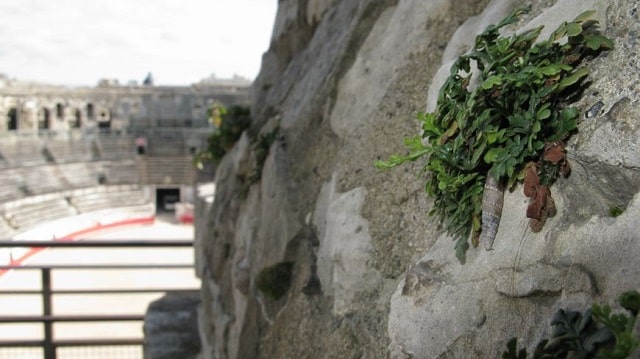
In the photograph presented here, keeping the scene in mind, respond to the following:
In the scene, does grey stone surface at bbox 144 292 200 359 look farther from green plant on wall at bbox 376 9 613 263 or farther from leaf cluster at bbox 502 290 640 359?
leaf cluster at bbox 502 290 640 359

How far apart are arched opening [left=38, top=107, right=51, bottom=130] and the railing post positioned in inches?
1602

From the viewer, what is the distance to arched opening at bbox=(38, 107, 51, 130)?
42.1 m

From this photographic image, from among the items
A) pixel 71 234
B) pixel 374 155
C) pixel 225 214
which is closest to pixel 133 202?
pixel 71 234

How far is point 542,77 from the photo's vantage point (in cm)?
162

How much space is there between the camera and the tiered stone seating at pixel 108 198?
34594mm

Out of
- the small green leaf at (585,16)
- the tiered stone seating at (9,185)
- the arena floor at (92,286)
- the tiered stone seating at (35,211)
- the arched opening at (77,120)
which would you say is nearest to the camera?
the small green leaf at (585,16)

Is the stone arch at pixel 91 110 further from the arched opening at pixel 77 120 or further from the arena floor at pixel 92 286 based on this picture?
the arena floor at pixel 92 286

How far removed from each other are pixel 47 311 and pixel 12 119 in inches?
1565

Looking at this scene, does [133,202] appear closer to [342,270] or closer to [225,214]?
[225,214]

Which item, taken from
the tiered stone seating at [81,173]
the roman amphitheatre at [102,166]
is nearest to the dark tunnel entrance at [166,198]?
the roman amphitheatre at [102,166]

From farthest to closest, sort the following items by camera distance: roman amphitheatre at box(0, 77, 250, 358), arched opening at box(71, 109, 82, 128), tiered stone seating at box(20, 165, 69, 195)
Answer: arched opening at box(71, 109, 82, 128)
tiered stone seating at box(20, 165, 69, 195)
roman amphitheatre at box(0, 77, 250, 358)

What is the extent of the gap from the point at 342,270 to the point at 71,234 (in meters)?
30.4

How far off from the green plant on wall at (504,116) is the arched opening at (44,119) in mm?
44703

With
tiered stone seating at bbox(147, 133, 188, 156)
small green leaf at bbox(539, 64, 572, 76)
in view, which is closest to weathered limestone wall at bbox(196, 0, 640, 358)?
small green leaf at bbox(539, 64, 572, 76)
